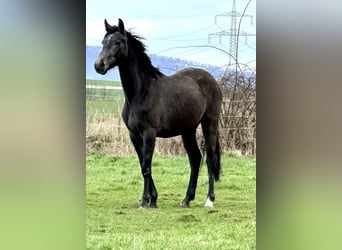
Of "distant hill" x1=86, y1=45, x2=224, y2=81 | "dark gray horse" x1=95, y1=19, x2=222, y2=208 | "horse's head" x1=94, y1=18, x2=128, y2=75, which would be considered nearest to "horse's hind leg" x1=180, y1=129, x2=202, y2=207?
"dark gray horse" x1=95, y1=19, x2=222, y2=208

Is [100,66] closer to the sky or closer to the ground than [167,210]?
closer to the sky

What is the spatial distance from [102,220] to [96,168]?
17 cm

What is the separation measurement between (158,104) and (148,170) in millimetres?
220

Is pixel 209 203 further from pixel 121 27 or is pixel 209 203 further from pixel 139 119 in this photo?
pixel 121 27

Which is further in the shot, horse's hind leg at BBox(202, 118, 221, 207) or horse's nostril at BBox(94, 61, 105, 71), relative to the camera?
horse's hind leg at BBox(202, 118, 221, 207)

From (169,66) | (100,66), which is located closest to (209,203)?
(169,66)

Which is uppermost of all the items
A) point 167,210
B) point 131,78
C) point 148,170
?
point 131,78

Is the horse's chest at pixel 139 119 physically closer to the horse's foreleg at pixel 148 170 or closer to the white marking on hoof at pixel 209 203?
the horse's foreleg at pixel 148 170

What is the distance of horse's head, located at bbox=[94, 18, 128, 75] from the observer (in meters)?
1.84

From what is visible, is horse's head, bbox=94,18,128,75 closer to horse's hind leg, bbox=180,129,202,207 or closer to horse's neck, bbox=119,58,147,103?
horse's neck, bbox=119,58,147,103

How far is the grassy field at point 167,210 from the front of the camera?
1.86 m

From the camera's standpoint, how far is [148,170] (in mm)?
1890
